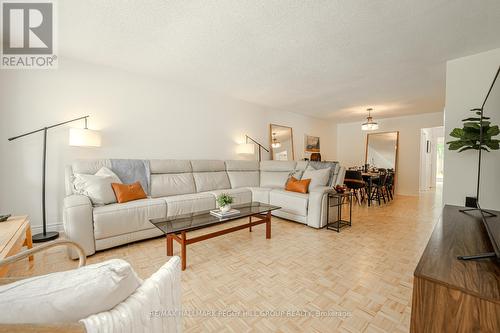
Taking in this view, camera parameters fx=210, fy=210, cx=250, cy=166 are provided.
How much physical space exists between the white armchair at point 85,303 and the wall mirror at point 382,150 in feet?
23.9

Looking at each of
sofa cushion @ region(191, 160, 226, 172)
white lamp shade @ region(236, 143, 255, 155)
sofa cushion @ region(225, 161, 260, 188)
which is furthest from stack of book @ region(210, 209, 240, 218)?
white lamp shade @ region(236, 143, 255, 155)

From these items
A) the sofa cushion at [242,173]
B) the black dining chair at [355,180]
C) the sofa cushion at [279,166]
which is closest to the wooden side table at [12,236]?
the sofa cushion at [242,173]

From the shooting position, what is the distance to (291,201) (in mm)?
3395

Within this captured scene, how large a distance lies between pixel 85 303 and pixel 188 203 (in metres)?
2.45

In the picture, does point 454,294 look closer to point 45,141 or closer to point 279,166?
point 279,166

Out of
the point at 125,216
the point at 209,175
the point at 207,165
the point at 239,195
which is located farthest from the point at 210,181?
the point at 125,216

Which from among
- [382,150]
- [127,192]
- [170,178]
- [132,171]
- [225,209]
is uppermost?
[382,150]

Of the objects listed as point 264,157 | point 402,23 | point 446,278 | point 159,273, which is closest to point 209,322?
point 159,273

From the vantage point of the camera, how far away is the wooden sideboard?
69cm

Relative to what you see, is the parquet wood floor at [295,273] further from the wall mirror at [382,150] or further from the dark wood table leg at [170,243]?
the wall mirror at [382,150]

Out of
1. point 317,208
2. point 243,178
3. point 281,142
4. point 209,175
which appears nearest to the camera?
point 317,208

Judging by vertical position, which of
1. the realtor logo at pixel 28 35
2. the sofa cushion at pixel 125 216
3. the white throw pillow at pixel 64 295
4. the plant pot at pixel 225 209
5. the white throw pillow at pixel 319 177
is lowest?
the sofa cushion at pixel 125 216

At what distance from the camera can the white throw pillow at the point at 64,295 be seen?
50cm

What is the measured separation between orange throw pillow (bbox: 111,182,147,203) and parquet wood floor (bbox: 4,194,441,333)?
1.95ft
